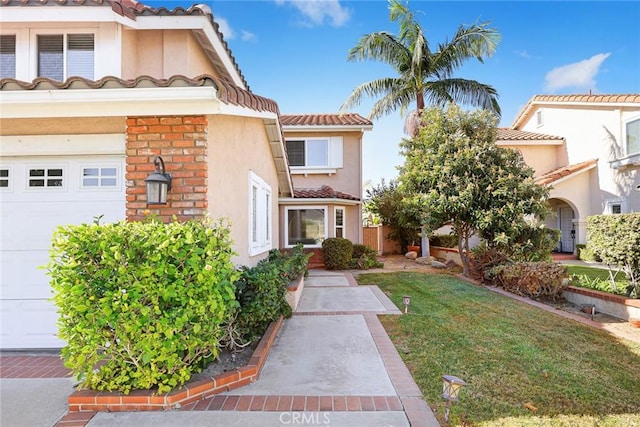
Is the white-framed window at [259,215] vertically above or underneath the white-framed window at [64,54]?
underneath

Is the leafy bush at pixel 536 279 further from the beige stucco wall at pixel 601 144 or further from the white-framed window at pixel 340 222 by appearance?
the beige stucco wall at pixel 601 144

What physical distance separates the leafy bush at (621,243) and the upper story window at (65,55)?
39.1 ft

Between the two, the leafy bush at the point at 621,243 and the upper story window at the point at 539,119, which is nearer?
the leafy bush at the point at 621,243

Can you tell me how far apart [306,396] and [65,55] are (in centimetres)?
761

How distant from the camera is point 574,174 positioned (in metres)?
19.4

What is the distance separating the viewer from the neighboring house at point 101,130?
4508 mm

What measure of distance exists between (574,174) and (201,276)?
22.1 m

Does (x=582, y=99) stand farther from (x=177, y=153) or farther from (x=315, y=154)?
(x=177, y=153)

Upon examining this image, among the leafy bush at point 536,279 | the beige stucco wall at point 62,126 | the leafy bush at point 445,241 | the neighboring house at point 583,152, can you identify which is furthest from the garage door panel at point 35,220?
the neighboring house at point 583,152

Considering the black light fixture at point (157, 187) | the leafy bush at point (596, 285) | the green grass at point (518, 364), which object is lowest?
the green grass at point (518, 364)

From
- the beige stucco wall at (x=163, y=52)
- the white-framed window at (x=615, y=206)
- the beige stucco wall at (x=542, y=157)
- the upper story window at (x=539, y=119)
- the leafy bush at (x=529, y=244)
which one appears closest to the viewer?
the beige stucco wall at (x=163, y=52)

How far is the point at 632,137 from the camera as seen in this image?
55.2 feet

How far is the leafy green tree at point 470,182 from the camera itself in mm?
12086

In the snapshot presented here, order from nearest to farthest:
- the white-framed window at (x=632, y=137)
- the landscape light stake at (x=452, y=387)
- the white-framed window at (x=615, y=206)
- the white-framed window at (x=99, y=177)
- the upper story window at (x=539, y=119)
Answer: the landscape light stake at (x=452, y=387), the white-framed window at (x=99, y=177), the white-framed window at (x=632, y=137), the white-framed window at (x=615, y=206), the upper story window at (x=539, y=119)
